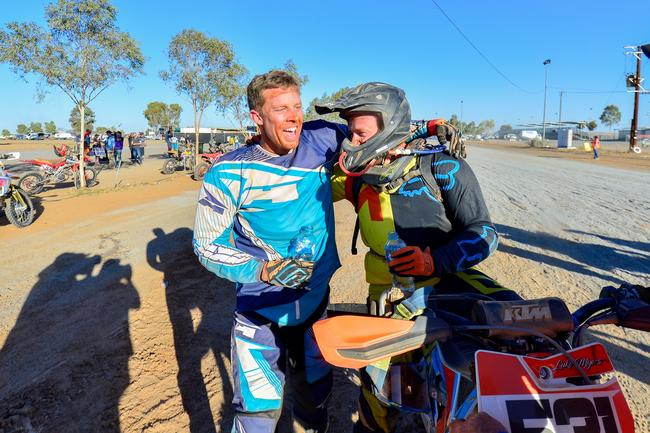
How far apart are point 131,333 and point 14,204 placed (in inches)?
279

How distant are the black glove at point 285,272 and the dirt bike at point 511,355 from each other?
0.68 metres

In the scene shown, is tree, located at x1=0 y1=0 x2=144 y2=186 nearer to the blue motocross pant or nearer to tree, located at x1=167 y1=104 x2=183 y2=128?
the blue motocross pant

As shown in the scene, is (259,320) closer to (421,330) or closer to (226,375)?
(421,330)

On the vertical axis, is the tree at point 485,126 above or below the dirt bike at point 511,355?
above

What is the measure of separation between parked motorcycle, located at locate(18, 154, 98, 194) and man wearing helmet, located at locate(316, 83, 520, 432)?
13293 millimetres

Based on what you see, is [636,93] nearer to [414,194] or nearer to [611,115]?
[414,194]

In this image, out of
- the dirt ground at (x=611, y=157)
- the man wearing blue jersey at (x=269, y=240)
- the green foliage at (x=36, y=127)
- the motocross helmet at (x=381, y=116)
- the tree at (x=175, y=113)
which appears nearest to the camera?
the motocross helmet at (x=381, y=116)

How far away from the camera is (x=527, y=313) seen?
1.21 meters

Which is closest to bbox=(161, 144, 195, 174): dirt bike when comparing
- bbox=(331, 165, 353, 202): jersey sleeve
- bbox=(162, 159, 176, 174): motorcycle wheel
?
bbox=(162, 159, 176, 174): motorcycle wheel

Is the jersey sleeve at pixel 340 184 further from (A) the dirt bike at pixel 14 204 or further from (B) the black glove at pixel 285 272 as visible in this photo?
(A) the dirt bike at pixel 14 204

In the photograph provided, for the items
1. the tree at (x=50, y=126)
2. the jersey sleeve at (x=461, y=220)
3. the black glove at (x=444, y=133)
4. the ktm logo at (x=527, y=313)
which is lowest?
the ktm logo at (x=527, y=313)

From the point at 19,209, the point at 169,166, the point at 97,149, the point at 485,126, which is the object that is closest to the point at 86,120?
the point at 97,149

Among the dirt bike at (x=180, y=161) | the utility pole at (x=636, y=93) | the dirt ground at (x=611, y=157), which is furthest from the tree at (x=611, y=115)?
the dirt bike at (x=180, y=161)

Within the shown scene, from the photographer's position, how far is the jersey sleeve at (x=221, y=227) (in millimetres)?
2021
